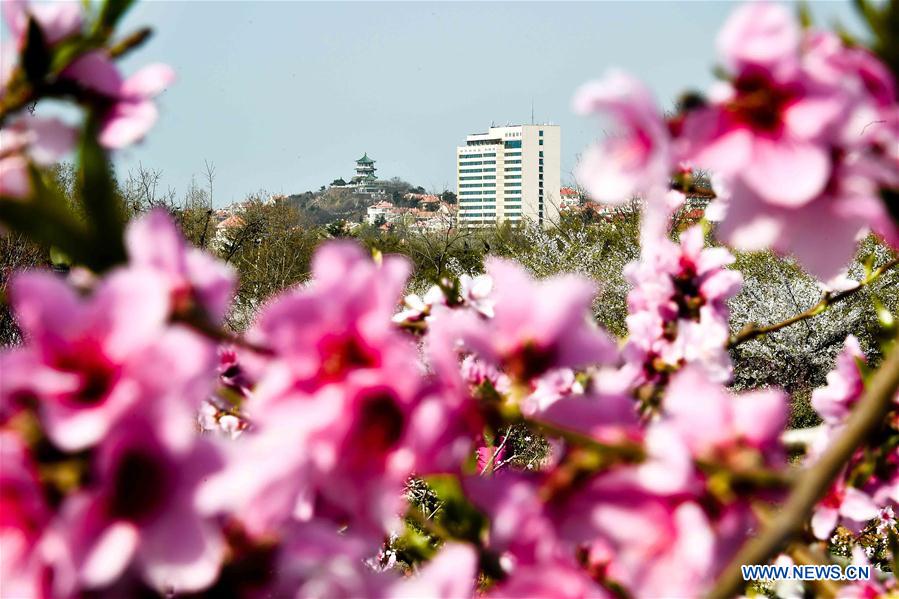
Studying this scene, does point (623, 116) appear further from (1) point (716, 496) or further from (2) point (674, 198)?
(2) point (674, 198)

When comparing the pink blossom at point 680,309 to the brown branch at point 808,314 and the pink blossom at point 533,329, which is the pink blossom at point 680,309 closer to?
the brown branch at point 808,314

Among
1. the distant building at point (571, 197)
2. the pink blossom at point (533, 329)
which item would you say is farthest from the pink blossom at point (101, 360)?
the distant building at point (571, 197)

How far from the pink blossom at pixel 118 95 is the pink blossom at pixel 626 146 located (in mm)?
357

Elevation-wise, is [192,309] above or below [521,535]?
above

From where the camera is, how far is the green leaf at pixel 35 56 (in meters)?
0.58

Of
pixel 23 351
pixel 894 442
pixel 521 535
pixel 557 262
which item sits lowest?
pixel 557 262

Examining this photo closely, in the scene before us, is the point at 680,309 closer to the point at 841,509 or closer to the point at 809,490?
the point at 841,509

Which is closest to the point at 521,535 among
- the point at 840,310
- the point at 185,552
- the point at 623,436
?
the point at 623,436

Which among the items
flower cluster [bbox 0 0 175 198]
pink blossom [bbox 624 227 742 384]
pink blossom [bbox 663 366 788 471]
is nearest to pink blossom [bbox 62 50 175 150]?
flower cluster [bbox 0 0 175 198]

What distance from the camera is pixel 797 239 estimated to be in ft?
1.69

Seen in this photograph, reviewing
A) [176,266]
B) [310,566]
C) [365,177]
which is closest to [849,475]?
[310,566]

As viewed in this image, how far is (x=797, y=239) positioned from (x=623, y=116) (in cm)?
15

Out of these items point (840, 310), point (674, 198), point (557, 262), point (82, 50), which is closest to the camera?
point (82, 50)

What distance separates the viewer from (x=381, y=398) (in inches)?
18.0
